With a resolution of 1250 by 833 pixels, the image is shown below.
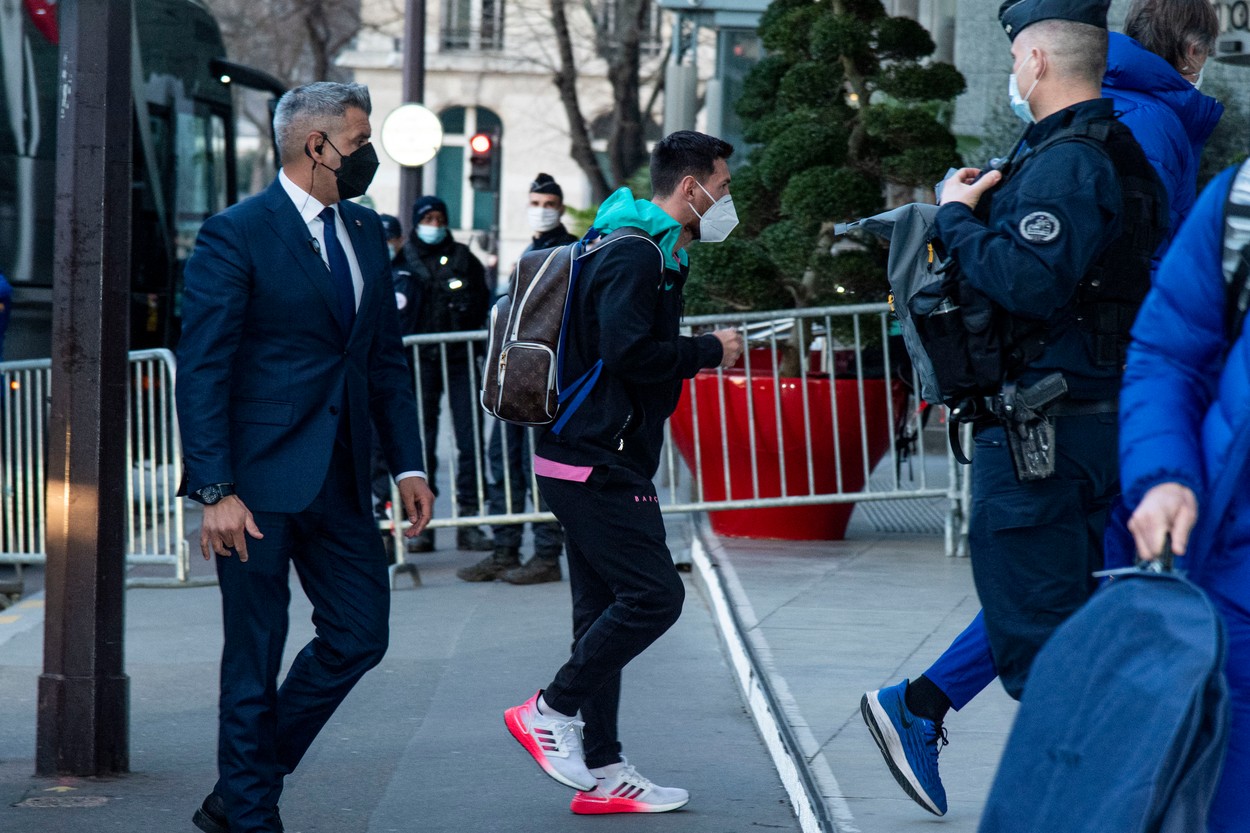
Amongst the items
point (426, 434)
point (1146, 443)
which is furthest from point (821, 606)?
point (1146, 443)

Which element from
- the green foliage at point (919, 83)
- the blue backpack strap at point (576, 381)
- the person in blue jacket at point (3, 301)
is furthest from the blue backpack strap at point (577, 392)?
the person in blue jacket at point (3, 301)

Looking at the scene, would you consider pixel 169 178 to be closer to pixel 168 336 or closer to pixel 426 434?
pixel 168 336

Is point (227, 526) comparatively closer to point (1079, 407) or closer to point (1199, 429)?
point (1079, 407)

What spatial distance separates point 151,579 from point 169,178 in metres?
5.82

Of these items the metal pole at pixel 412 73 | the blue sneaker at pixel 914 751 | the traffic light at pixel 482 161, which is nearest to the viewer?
the blue sneaker at pixel 914 751

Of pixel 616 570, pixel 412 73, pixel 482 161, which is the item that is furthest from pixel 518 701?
pixel 482 161

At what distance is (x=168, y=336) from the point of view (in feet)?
44.4

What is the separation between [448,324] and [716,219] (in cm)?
497

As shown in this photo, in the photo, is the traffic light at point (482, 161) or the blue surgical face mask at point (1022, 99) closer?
the blue surgical face mask at point (1022, 99)

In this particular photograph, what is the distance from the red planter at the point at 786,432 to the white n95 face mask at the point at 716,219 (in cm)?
360

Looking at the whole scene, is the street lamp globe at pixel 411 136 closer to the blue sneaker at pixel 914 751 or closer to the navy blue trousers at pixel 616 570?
the navy blue trousers at pixel 616 570

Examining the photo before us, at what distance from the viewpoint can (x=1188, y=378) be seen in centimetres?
270

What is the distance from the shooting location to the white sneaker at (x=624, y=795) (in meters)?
4.71

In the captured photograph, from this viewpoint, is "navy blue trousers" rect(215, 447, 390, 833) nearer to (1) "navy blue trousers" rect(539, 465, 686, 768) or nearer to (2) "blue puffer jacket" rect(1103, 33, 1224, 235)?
(1) "navy blue trousers" rect(539, 465, 686, 768)
